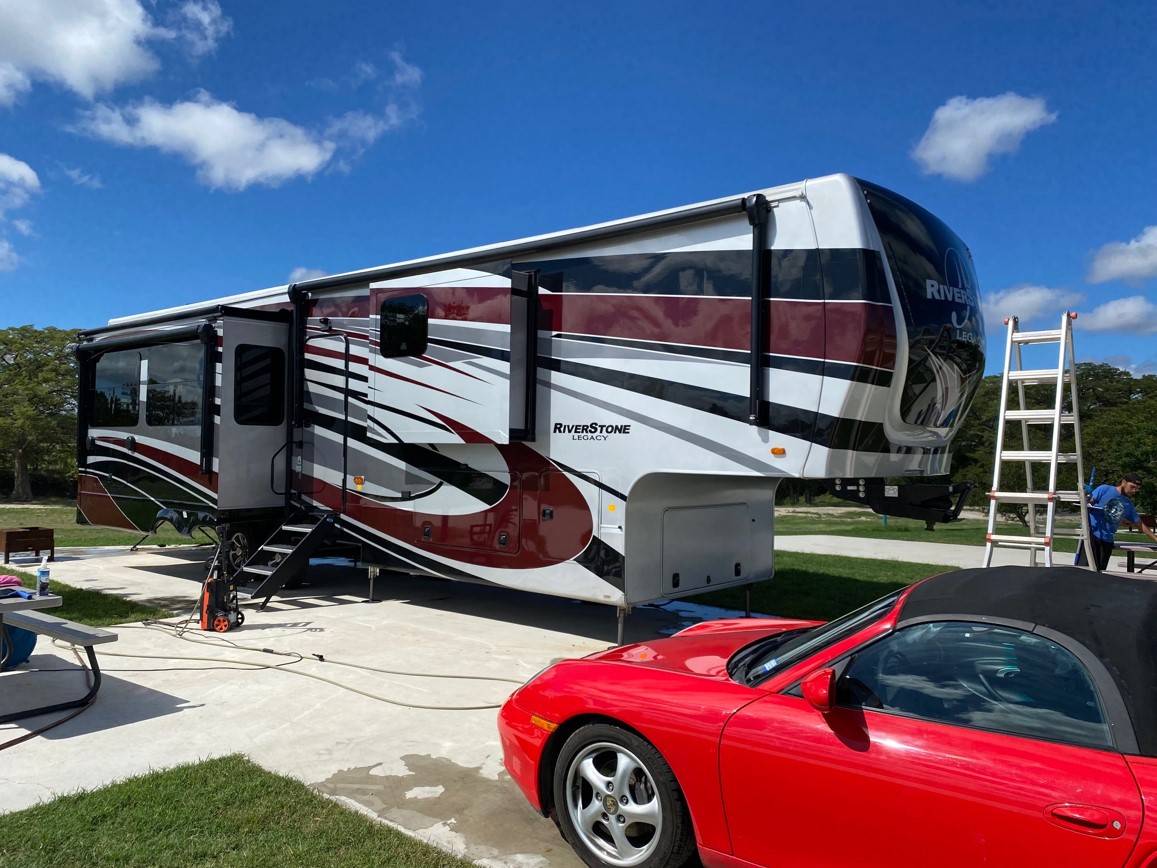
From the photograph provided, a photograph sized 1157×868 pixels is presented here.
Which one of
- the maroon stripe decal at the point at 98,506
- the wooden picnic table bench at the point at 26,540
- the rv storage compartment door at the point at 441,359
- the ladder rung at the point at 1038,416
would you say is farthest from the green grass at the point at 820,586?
the wooden picnic table bench at the point at 26,540

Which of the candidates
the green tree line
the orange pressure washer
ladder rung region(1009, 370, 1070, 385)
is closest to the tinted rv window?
ladder rung region(1009, 370, 1070, 385)

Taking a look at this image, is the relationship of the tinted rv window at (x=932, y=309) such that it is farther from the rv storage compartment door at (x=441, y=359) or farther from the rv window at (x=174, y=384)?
the rv window at (x=174, y=384)

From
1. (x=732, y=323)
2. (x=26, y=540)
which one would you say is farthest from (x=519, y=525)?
(x=26, y=540)

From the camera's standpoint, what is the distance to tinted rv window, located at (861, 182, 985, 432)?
5633mm

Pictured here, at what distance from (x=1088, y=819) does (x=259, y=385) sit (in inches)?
342

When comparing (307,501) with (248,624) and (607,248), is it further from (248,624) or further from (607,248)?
(607,248)

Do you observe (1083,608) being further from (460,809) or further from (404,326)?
(404,326)

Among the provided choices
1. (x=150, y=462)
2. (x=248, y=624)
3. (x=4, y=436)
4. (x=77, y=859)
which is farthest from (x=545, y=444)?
(x=4, y=436)

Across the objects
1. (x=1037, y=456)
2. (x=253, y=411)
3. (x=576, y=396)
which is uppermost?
(x=576, y=396)

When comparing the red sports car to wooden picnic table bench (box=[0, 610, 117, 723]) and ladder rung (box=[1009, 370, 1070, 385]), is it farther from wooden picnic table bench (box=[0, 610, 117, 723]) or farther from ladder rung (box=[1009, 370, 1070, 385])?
ladder rung (box=[1009, 370, 1070, 385])

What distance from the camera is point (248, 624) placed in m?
7.76

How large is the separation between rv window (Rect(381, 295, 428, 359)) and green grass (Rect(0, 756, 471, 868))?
4.67m

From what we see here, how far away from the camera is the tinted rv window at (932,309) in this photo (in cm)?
563

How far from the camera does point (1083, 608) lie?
8.92 feet
